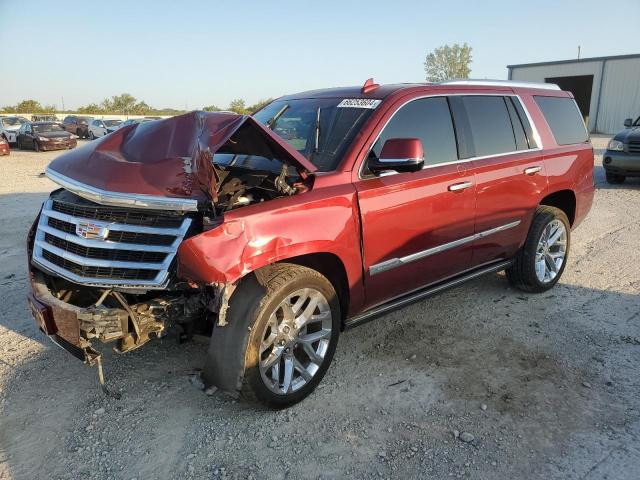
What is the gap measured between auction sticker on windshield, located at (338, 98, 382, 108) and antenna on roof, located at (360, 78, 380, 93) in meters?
Answer: 0.15

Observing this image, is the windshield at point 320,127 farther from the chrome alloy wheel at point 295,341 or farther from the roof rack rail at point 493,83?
the roof rack rail at point 493,83

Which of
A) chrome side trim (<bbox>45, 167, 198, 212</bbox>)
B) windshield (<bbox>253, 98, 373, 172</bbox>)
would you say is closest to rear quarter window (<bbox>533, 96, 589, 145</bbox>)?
windshield (<bbox>253, 98, 373, 172</bbox>)

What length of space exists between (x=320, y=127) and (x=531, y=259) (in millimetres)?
2534

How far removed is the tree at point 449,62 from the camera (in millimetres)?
61719

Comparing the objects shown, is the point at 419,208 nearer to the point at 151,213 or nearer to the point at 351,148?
the point at 351,148

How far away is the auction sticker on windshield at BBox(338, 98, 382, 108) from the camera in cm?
359

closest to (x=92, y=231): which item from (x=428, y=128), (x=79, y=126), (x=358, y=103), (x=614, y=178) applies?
(x=358, y=103)

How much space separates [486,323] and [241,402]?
2343 mm

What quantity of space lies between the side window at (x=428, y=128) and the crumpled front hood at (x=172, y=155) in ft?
2.71

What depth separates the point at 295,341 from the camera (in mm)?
3092

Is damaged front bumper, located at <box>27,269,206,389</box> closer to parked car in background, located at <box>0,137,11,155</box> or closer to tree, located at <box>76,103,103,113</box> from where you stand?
parked car in background, located at <box>0,137,11,155</box>

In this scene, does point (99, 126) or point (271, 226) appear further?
point (99, 126)

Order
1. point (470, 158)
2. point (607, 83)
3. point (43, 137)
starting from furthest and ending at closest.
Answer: point (607, 83), point (43, 137), point (470, 158)

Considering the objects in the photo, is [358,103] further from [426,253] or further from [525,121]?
[525,121]
